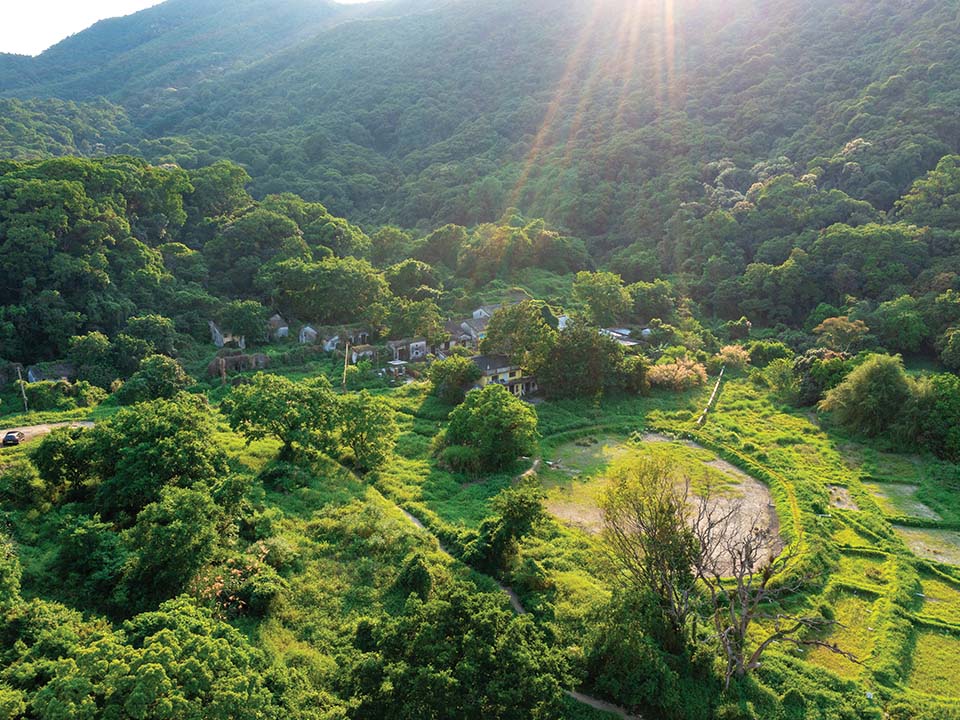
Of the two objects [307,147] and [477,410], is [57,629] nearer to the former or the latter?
[477,410]

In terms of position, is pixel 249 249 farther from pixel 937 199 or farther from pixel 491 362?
pixel 937 199

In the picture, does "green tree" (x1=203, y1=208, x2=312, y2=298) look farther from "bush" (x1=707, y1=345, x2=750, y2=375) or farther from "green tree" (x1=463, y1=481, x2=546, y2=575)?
"green tree" (x1=463, y1=481, x2=546, y2=575)

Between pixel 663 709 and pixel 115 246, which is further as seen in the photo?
pixel 115 246

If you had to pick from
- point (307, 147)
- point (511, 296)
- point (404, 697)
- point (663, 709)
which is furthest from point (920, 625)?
point (307, 147)

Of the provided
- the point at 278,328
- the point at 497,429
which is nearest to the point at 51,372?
the point at 278,328

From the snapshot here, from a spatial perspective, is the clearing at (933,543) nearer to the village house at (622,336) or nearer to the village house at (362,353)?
the village house at (622,336)

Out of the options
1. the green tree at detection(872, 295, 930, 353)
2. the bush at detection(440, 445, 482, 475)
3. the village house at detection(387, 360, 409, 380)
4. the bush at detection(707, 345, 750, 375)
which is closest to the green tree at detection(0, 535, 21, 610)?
the bush at detection(440, 445, 482, 475)

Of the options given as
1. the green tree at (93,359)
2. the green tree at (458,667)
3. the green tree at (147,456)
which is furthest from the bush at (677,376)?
the green tree at (93,359)
